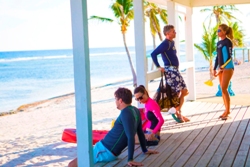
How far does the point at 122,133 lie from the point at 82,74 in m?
0.77

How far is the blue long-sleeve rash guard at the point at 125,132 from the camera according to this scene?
3547 millimetres

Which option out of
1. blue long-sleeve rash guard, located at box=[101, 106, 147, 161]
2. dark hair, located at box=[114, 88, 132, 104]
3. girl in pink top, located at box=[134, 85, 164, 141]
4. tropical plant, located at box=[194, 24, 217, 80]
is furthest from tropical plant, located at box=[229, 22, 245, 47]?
dark hair, located at box=[114, 88, 132, 104]

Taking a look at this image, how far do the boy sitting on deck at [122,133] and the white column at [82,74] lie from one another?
35 centimetres

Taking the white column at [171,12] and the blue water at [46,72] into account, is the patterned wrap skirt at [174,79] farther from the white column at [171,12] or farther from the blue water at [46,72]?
the blue water at [46,72]

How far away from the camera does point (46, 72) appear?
3481 centimetres

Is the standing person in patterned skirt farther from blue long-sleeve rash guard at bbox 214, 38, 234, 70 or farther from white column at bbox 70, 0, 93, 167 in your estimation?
white column at bbox 70, 0, 93, 167

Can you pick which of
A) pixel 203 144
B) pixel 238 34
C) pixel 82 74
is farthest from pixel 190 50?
pixel 238 34

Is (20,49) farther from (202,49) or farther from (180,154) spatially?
(180,154)

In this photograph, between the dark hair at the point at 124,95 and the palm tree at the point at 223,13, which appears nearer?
the dark hair at the point at 124,95

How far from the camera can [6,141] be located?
9.95 m

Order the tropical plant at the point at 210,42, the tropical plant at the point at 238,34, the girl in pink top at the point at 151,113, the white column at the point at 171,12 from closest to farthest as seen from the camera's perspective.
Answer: the girl in pink top at the point at 151,113, the white column at the point at 171,12, the tropical plant at the point at 210,42, the tropical plant at the point at 238,34

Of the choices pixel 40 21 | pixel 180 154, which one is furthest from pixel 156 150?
pixel 40 21

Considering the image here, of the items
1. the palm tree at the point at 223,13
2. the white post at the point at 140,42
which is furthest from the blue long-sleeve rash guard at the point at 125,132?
the palm tree at the point at 223,13

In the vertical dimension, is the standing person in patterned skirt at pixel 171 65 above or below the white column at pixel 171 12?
below
